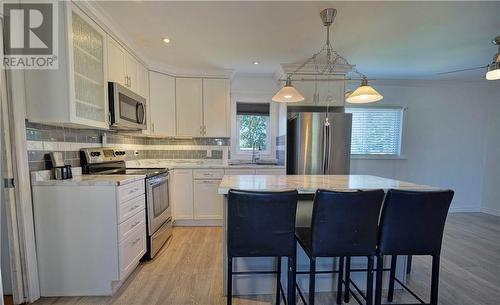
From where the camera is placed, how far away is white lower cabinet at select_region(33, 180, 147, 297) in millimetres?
1883

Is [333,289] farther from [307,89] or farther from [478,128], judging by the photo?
[478,128]

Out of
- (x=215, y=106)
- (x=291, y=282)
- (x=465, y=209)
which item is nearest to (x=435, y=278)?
(x=291, y=282)

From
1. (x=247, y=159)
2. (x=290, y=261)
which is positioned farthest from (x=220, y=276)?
(x=247, y=159)

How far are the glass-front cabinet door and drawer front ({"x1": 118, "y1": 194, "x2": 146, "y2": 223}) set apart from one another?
794 millimetres

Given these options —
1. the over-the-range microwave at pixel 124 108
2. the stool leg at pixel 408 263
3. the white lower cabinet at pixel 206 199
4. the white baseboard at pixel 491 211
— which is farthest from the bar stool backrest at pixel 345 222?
the white baseboard at pixel 491 211

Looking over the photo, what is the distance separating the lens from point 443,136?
4430 mm

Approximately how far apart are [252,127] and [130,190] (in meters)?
2.50

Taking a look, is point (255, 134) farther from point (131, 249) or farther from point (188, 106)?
point (131, 249)

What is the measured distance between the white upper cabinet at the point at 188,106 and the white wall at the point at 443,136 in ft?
9.55

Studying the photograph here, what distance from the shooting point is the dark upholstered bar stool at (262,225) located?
4.80 ft

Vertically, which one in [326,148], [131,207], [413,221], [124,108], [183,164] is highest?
[124,108]

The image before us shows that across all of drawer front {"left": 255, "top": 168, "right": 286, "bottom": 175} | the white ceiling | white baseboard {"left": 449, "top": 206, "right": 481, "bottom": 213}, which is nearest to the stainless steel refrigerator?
drawer front {"left": 255, "top": 168, "right": 286, "bottom": 175}

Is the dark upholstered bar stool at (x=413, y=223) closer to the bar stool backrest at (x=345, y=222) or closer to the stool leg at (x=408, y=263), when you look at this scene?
the bar stool backrest at (x=345, y=222)

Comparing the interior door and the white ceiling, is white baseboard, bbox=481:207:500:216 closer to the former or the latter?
the white ceiling
